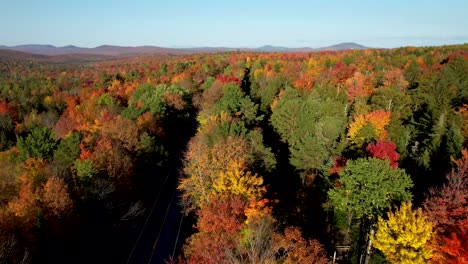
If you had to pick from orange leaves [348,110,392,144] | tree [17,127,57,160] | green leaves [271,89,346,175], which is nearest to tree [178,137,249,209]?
green leaves [271,89,346,175]

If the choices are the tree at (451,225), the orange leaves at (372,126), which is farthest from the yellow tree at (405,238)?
the orange leaves at (372,126)

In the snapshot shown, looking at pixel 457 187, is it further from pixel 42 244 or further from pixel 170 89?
pixel 170 89

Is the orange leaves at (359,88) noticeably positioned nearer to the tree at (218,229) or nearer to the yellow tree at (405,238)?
the yellow tree at (405,238)

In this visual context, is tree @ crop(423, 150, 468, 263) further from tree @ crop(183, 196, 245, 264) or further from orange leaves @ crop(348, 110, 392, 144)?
orange leaves @ crop(348, 110, 392, 144)

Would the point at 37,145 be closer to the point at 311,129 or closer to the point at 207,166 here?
the point at 207,166

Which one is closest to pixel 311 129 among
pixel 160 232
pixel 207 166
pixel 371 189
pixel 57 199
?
pixel 207 166

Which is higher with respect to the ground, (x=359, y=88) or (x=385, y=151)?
(x=359, y=88)
